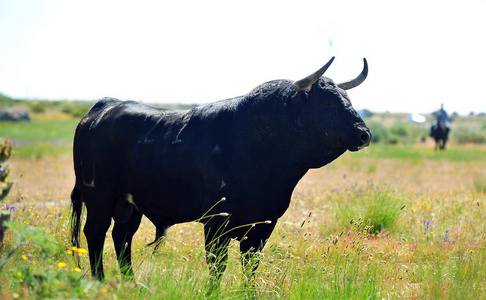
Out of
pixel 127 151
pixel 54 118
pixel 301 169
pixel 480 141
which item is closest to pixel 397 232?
pixel 301 169

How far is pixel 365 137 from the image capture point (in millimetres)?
4441

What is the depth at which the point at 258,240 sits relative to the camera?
15.5 ft

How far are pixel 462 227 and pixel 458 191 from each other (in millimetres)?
4823

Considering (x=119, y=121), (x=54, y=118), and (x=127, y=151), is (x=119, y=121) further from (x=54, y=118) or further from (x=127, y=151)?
(x=54, y=118)

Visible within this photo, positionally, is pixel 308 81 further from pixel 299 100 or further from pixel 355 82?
pixel 355 82

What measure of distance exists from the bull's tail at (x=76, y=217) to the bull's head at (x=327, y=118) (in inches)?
105

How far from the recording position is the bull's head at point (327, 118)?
4.49 m

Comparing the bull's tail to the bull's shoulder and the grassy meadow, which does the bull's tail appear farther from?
the bull's shoulder

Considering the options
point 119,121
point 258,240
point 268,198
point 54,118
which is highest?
point 119,121

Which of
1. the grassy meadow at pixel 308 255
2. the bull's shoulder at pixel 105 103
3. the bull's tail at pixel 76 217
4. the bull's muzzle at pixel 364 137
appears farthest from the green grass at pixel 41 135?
the bull's muzzle at pixel 364 137

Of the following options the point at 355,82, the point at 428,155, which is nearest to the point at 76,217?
the point at 355,82

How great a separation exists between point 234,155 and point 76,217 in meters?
2.21

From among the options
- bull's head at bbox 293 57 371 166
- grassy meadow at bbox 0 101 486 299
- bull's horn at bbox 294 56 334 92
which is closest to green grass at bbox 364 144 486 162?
grassy meadow at bbox 0 101 486 299

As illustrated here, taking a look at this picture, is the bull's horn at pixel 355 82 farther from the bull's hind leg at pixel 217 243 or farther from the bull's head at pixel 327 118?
the bull's hind leg at pixel 217 243
